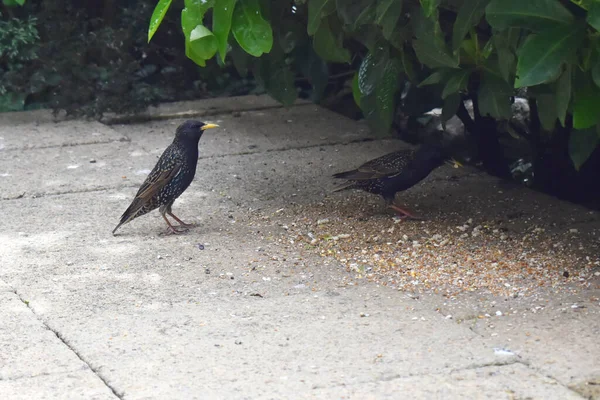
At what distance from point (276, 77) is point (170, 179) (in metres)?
1.03

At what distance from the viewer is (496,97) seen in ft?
18.6

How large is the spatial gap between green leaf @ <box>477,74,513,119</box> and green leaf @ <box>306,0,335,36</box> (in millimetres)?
994

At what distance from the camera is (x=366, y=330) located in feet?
15.4

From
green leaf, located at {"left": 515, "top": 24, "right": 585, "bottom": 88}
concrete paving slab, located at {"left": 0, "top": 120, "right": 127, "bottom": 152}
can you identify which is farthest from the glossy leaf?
concrete paving slab, located at {"left": 0, "top": 120, "right": 127, "bottom": 152}

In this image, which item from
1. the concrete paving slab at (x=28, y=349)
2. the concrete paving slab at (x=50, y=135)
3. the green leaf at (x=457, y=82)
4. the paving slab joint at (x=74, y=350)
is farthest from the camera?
the concrete paving slab at (x=50, y=135)

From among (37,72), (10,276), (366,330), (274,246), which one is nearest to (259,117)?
(37,72)

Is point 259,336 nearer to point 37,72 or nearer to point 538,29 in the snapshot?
point 538,29

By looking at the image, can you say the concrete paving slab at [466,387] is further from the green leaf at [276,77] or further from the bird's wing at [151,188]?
the green leaf at [276,77]

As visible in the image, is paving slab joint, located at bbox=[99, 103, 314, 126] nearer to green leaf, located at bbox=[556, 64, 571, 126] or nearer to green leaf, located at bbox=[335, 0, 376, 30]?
green leaf, located at bbox=[335, 0, 376, 30]

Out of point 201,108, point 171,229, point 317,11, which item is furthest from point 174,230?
point 201,108

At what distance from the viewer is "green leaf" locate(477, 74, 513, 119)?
18.6 feet

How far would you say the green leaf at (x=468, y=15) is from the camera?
195 inches

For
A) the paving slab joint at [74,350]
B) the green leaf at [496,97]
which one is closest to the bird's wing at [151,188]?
the paving slab joint at [74,350]

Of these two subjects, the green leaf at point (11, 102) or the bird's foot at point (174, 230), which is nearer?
the bird's foot at point (174, 230)
